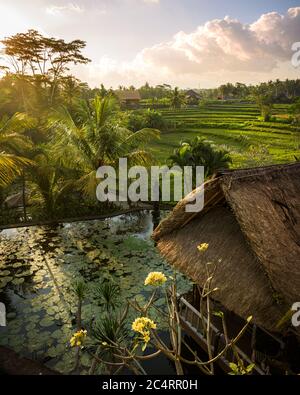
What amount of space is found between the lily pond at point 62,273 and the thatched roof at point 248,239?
79.9 inches

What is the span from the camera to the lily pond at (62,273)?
556 centimetres

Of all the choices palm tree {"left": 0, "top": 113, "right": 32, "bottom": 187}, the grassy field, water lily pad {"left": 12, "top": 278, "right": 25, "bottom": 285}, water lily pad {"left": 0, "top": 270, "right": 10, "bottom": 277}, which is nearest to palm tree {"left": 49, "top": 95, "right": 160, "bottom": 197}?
palm tree {"left": 0, "top": 113, "right": 32, "bottom": 187}

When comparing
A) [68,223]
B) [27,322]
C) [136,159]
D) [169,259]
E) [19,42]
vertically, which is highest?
[19,42]

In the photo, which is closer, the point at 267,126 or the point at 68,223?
the point at 68,223

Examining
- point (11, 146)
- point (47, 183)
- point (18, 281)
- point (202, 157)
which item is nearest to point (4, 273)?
point (18, 281)

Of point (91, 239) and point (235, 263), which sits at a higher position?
point (235, 263)

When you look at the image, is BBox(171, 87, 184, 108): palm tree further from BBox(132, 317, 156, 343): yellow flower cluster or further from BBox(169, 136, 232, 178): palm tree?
BBox(132, 317, 156, 343): yellow flower cluster

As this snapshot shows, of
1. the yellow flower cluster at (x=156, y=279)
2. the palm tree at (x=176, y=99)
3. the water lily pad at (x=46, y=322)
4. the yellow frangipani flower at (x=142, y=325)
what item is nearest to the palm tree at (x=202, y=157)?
the water lily pad at (x=46, y=322)

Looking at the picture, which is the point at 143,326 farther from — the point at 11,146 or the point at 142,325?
the point at 11,146

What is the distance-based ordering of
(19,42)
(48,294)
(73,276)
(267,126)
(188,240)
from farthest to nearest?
(267,126) → (19,42) → (73,276) → (48,294) → (188,240)

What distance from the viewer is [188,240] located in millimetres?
5422
